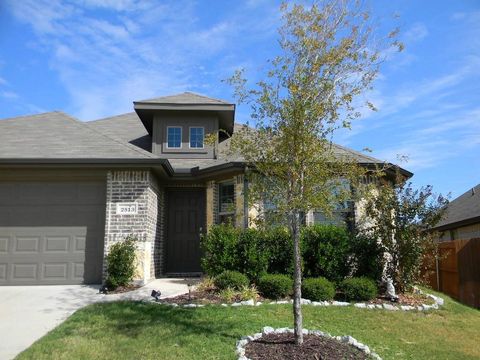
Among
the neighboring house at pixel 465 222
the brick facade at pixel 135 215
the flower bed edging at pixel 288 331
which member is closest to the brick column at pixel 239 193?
the brick facade at pixel 135 215

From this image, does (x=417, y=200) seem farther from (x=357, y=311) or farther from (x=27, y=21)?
(x=27, y=21)

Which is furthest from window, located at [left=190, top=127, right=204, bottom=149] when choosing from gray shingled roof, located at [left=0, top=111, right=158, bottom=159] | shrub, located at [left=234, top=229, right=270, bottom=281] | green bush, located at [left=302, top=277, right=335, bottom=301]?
green bush, located at [left=302, top=277, right=335, bottom=301]

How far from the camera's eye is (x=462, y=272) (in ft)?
36.2

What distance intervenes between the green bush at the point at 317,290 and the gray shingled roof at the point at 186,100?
7.06 metres

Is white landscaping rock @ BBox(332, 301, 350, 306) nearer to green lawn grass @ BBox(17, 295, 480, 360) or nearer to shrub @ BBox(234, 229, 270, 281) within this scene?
green lawn grass @ BBox(17, 295, 480, 360)

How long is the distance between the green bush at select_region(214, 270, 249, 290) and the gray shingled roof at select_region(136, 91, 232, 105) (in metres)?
6.51

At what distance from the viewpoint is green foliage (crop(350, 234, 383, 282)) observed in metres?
9.51

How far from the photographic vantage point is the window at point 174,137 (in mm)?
13820

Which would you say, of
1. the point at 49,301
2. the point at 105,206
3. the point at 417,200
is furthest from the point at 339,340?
the point at 105,206

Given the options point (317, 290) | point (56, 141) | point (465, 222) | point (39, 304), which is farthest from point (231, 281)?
point (465, 222)

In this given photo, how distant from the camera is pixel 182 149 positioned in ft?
45.2

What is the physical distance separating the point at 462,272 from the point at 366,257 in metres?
3.31

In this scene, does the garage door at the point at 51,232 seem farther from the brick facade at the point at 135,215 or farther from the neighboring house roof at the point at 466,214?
the neighboring house roof at the point at 466,214

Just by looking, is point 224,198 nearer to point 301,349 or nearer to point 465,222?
point 301,349
